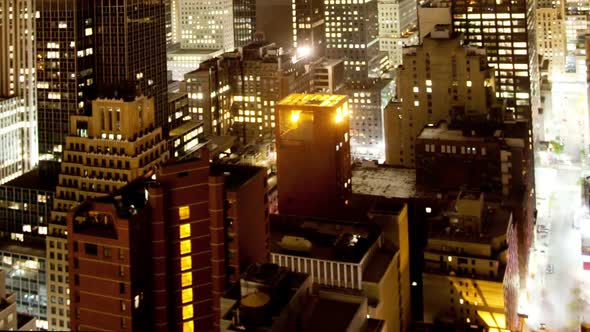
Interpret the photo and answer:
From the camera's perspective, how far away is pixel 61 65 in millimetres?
95438

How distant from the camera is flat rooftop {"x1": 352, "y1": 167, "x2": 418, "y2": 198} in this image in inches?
3691

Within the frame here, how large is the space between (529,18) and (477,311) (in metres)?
61.0

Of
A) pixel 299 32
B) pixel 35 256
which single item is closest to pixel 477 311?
pixel 35 256

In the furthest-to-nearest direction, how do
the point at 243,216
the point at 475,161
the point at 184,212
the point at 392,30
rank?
the point at 392,30
the point at 475,161
the point at 243,216
the point at 184,212

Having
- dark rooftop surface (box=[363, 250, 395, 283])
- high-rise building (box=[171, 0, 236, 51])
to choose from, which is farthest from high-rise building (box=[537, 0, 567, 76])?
dark rooftop surface (box=[363, 250, 395, 283])

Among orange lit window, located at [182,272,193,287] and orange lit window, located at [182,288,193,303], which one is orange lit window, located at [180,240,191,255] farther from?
orange lit window, located at [182,288,193,303]

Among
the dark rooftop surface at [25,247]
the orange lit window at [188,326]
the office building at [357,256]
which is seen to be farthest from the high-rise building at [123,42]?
the orange lit window at [188,326]

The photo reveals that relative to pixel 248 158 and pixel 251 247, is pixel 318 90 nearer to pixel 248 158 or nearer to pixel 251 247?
pixel 248 158

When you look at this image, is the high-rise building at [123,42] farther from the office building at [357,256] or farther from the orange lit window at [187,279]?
the orange lit window at [187,279]

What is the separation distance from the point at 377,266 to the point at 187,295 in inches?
770

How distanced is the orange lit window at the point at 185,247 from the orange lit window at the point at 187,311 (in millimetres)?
3676

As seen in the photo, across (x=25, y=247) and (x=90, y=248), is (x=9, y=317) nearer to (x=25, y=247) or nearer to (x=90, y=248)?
(x=90, y=248)

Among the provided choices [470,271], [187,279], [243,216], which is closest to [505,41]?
[470,271]

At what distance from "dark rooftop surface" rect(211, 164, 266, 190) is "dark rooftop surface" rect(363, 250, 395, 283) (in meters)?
14.0
